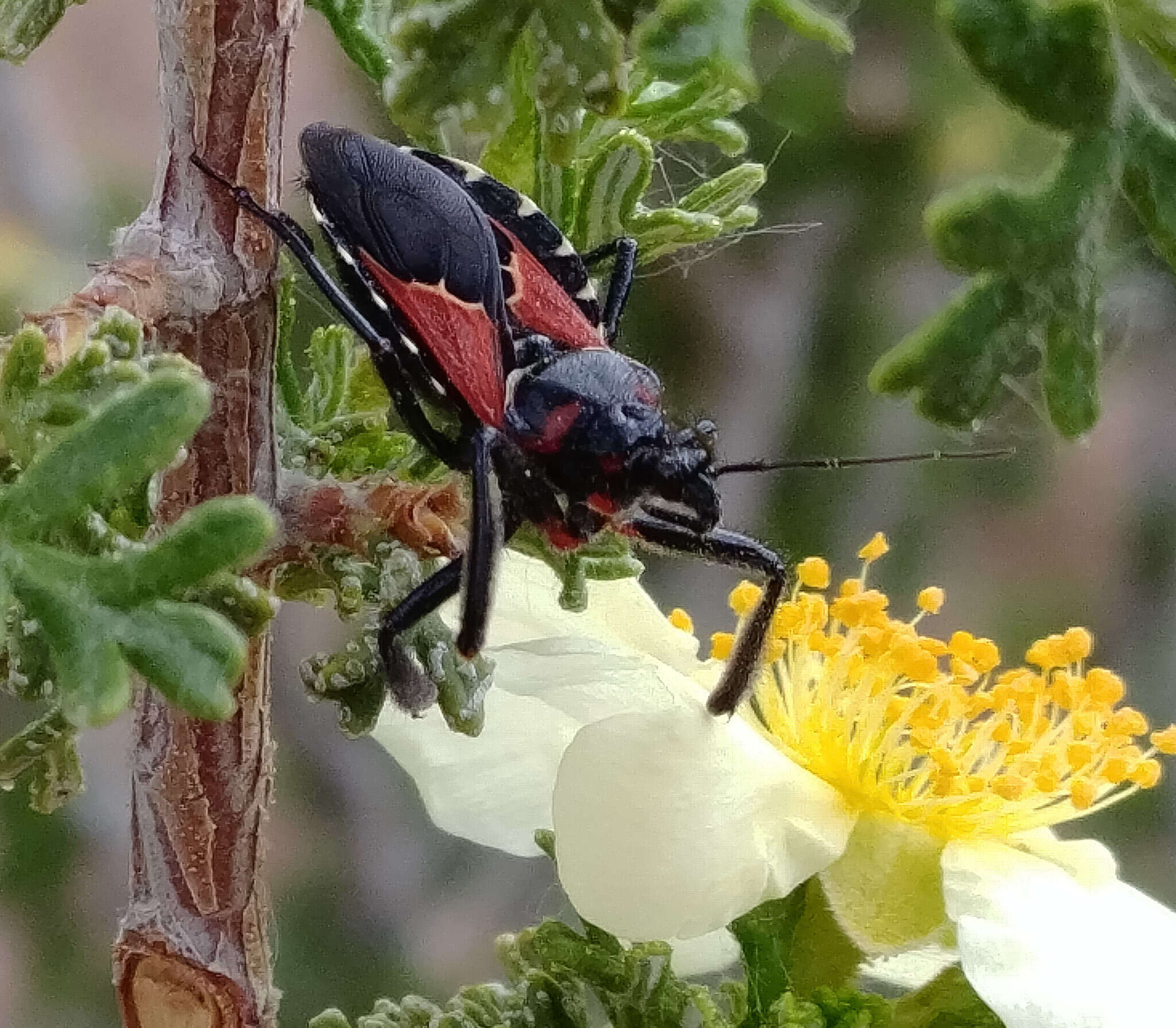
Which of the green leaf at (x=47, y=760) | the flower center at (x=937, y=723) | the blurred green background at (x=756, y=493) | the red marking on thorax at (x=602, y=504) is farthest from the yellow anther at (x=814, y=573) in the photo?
the blurred green background at (x=756, y=493)

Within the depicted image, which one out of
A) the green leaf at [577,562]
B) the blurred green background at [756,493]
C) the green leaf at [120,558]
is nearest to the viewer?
the green leaf at [120,558]

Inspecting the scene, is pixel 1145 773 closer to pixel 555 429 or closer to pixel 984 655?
pixel 984 655

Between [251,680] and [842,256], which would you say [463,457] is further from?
[842,256]

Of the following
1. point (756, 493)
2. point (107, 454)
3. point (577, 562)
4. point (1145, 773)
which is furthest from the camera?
point (756, 493)

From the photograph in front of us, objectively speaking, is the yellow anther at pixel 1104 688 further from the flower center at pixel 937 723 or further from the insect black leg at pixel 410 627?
the insect black leg at pixel 410 627

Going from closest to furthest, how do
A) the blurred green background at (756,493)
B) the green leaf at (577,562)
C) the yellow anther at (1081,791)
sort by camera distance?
1. the green leaf at (577,562)
2. the yellow anther at (1081,791)
3. the blurred green background at (756,493)

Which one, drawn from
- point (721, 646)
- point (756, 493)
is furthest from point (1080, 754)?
point (756, 493)

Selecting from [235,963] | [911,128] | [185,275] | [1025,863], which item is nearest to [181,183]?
[185,275]
